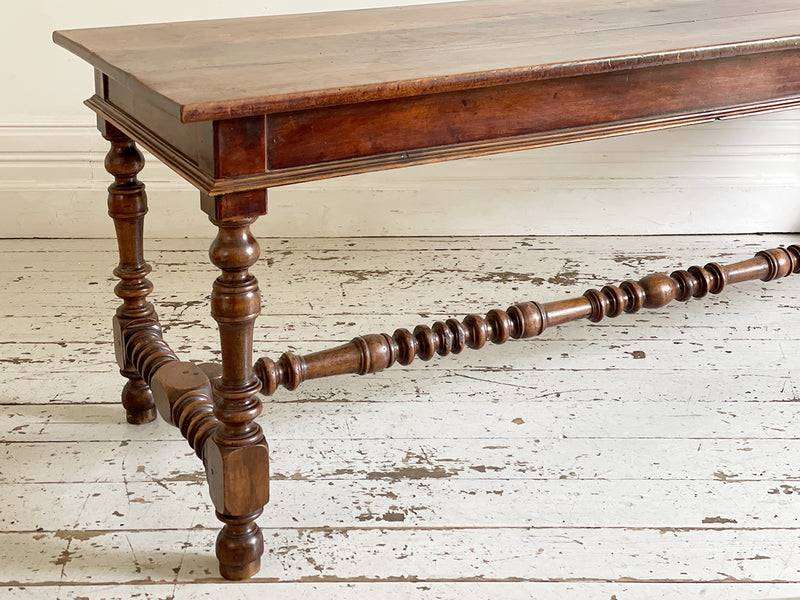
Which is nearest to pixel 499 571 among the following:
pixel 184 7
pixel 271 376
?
pixel 271 376

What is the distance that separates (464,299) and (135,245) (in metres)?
1.03

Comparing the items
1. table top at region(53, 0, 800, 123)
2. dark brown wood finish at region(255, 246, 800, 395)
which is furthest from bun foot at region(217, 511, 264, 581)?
table top at region(53, 0, 800, 123)

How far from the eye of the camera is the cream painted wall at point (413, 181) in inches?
114

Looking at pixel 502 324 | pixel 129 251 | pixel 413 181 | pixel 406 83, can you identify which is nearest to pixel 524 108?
pixel 406 83

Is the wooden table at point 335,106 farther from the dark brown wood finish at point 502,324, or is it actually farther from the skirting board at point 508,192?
the skirting board at point 508,192

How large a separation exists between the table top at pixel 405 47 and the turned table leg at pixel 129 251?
0.67 feet

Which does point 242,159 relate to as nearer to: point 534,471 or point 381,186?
point 534,471

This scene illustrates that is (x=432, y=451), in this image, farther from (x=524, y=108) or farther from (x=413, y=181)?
(x=413, y=181)

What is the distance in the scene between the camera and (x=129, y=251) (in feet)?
6.27

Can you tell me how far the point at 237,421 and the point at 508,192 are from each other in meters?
1.79

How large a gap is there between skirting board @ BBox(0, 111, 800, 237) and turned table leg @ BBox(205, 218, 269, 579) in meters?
1.53

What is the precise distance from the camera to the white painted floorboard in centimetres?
161

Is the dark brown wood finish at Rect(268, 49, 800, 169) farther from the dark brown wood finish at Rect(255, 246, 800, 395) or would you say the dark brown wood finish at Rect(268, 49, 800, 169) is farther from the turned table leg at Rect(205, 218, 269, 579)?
the dark brown wood finish at Rect(255, 246, 800, 395)

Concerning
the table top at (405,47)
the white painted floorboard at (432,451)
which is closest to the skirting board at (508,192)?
the white painted floorboard at (432,451)
